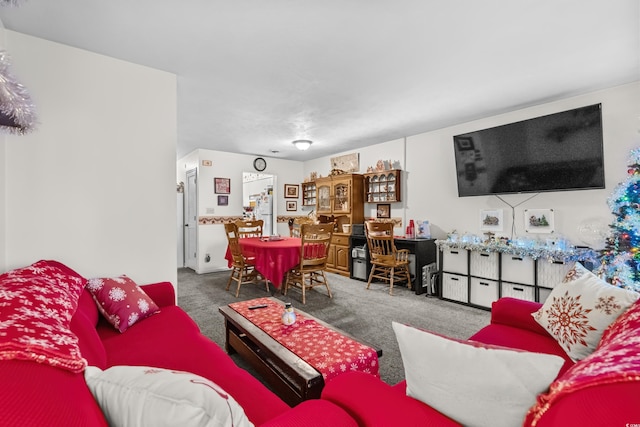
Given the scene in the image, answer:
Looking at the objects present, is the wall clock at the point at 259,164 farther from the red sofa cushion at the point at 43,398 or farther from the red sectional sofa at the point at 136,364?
the red sofa cushion at the point at 43,398

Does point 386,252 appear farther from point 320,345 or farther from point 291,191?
point 291,191

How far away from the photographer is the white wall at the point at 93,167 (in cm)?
212

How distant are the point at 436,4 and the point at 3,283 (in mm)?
2728

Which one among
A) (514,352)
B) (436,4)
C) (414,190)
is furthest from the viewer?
(414,190)

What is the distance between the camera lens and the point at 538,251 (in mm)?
3188

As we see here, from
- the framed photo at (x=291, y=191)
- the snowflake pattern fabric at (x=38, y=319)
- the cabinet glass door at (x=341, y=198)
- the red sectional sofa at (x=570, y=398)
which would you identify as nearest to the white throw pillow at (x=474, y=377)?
the red sectional sofa at (x=570, y=398)

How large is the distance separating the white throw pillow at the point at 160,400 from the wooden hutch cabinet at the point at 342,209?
15.7 feet

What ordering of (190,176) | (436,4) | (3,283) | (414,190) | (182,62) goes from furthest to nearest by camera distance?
(190,176)
(414,190)
(182,62)
(436,4)
(3,283)

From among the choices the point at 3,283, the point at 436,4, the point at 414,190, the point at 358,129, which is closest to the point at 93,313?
the point at 3,283

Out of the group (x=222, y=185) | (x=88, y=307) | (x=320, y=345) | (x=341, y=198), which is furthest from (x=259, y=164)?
(x=320, y=345)

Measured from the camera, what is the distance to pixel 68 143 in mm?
2264

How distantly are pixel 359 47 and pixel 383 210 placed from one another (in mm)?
3548

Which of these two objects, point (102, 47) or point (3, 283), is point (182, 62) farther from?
point (3, 283)

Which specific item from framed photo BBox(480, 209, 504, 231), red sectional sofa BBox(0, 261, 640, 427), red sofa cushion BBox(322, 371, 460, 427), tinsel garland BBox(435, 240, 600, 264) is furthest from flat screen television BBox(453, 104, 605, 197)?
red sofa cushion BBox(322, 371, 460, 427)
